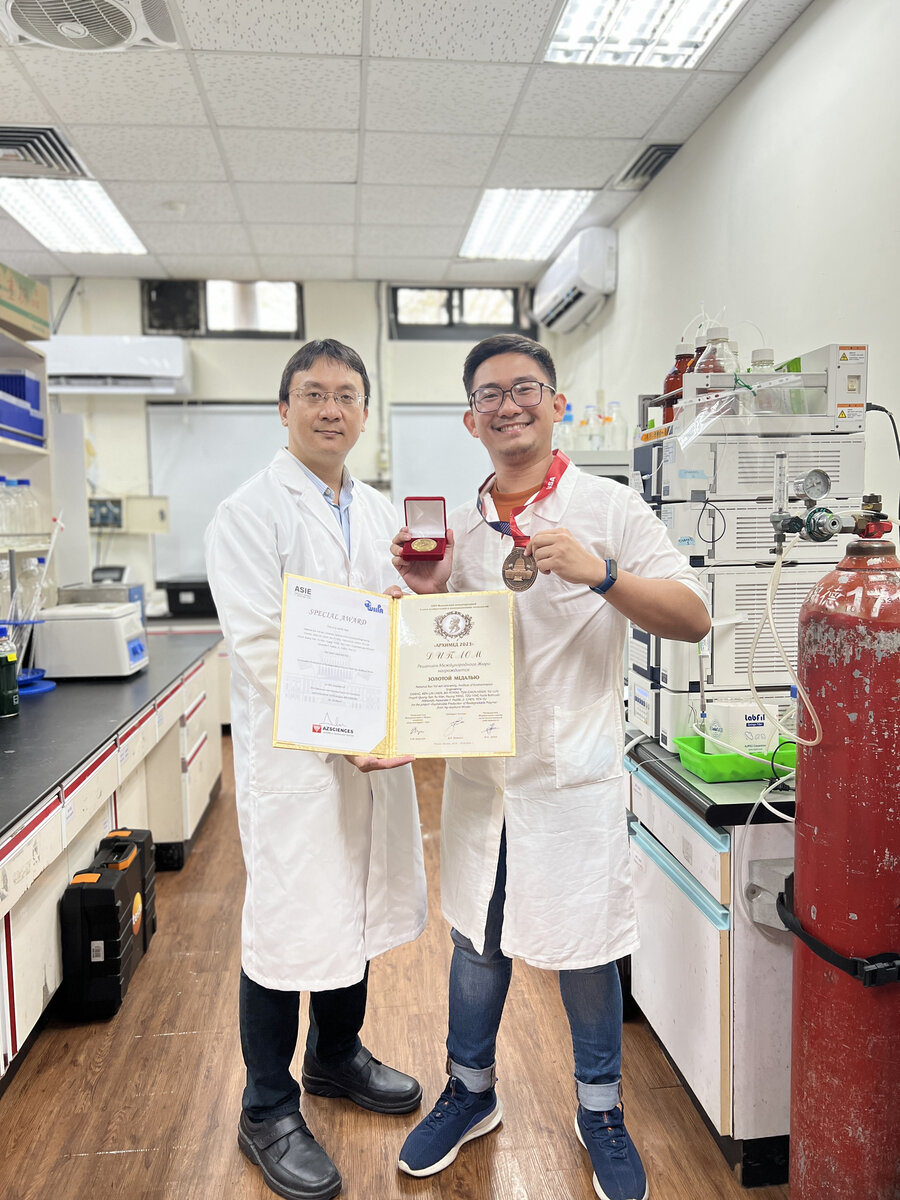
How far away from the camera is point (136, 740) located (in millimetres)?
2629

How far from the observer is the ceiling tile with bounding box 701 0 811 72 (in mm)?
2594

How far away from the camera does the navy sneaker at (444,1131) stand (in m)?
1.64

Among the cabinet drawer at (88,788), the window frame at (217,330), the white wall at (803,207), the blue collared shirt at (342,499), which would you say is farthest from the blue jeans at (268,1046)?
the window frame at (217,330)

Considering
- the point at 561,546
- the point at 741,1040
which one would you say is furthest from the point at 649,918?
the point at 561,546

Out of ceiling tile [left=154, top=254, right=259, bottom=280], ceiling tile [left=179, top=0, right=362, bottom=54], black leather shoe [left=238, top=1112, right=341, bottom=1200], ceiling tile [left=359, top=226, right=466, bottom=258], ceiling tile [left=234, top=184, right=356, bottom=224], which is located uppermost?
ceiling tile [left=154, top=254, right=259, bottom=280]

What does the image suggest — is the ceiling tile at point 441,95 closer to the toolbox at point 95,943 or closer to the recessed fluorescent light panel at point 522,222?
the recessed fluorescent light panel at point 522,222

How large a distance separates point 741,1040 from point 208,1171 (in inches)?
43.4

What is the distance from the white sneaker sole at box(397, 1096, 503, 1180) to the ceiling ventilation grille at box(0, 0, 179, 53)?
10.4ft

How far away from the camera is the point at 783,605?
6.09 ft

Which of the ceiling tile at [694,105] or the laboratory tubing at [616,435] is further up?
the ceiling tile at [694,105]

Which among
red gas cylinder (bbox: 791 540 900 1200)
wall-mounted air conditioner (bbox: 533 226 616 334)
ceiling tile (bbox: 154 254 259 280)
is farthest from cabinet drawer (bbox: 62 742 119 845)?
ceiling tile (bbox: 154 254 259 280)

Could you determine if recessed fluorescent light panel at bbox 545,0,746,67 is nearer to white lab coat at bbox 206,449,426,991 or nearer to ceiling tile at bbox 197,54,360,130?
ceiling tile at bbox 197,54,360,130

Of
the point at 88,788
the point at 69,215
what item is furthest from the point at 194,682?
the point at 69,215

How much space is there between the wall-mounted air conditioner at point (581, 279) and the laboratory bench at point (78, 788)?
2834mm
